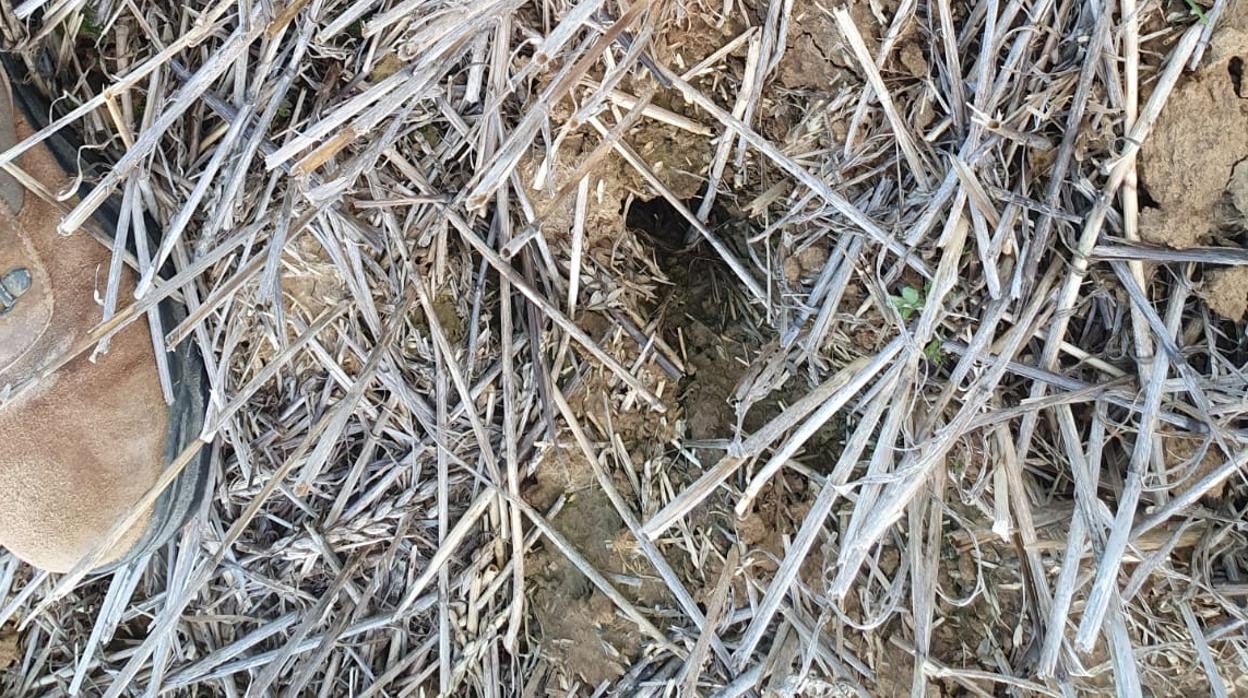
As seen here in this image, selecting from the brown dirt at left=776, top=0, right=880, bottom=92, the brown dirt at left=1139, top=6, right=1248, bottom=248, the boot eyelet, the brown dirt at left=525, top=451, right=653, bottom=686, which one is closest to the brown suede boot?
the boot eyelet

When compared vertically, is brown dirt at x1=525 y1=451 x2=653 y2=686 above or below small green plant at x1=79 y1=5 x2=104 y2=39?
below

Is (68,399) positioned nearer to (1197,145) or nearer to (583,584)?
(583,584)

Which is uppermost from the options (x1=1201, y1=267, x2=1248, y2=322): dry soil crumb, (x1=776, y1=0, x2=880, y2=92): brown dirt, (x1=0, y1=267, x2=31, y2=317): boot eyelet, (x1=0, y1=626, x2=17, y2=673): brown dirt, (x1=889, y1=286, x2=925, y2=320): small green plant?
(x1=0, y1=267, x2=31, y2=317): boot eyelet

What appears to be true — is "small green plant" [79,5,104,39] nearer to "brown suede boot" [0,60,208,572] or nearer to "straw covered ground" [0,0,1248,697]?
"straw covered ground" [0,0,1248,697]

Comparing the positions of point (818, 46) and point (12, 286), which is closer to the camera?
point (818, 46)

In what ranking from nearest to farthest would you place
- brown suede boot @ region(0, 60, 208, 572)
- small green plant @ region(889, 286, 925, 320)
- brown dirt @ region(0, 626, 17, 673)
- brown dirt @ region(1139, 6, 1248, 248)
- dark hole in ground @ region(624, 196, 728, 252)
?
1. brown dirt @ region(1139, 6, 1248, 248)
2. small green plant @ region(889, 286, 925, 320)
3. brown suede boot @ region(0, 60, 208, 572)
4. dark hole in ground @ region(624, 196, 728, 252)
5. brown dirt @ region(0, 626, 17, 673)

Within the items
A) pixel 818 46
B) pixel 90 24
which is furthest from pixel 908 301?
pixel 90 24

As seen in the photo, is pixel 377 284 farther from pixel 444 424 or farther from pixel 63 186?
pixel 63 186
